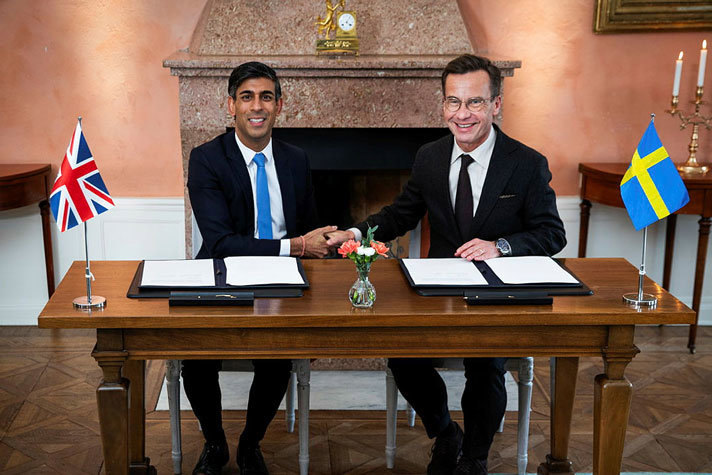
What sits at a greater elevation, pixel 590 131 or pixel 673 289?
pixel 590 131

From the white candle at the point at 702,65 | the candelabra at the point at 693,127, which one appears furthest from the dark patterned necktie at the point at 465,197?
the white candle at the point at 702,65

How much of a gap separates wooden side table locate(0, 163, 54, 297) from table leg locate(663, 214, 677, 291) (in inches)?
133

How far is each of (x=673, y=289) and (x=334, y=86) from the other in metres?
2.30

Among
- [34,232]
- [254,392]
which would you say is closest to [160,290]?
[254,392]

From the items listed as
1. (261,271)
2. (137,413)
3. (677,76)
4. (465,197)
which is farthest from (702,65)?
(137,413)

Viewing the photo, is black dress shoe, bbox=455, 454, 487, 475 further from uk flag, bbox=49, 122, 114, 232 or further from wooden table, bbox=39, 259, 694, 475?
uk flag, bbox=49, 122, 114, 232

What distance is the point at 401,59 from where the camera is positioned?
13.0 feet

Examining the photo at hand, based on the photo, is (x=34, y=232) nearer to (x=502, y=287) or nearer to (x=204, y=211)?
(x=204, y=211)

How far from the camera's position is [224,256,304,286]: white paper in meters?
2.43

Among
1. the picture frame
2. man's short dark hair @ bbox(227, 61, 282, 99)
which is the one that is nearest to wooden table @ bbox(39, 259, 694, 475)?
man's short dark hair @ bbox(227, 61, 282, 99)

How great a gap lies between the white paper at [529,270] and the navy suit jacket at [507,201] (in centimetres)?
19

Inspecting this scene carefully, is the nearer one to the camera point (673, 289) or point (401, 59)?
point (401, 59)

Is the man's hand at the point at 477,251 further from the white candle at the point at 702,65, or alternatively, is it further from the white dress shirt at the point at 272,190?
the white candle at the point at 702,65

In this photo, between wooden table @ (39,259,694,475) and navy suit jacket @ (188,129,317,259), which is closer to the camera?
wooden table @ (39,259,694,475)
